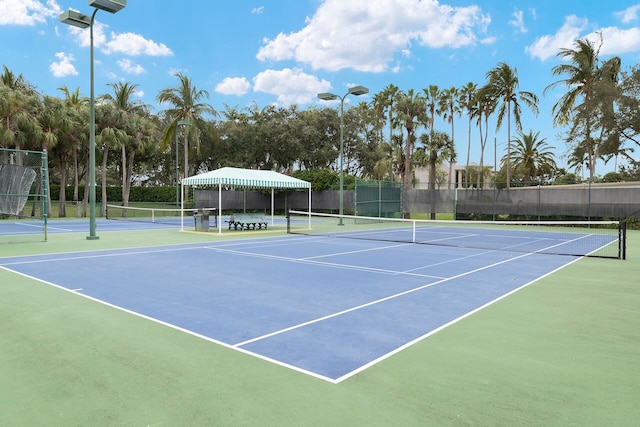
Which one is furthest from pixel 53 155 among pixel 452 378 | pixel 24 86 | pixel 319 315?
pixel 452 378

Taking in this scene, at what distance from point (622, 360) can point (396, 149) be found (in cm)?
4008

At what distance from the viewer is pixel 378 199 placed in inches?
1174

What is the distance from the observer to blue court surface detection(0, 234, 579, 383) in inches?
198

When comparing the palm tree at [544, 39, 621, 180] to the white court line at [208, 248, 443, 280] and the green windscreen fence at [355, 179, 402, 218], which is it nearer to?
the green windscreen fence at [355, 179, 402, 218]

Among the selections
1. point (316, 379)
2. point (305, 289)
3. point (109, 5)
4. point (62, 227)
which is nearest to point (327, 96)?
point (109, 5)

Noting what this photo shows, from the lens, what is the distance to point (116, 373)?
4125 millimetres

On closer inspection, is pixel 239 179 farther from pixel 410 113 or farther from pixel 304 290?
pixel 410 113

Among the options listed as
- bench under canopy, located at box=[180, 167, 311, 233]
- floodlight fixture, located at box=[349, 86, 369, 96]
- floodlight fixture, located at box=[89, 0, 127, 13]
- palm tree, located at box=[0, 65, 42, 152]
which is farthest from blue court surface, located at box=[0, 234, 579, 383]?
palm tree, located at box=[0, 65, 42, 152]

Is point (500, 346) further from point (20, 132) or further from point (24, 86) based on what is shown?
point (24, 86)

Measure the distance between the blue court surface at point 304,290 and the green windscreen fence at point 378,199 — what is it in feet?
46.6

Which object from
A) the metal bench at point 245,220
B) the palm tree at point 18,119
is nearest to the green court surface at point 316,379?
the metal bench at point 245,220

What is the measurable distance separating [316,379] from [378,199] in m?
26.2

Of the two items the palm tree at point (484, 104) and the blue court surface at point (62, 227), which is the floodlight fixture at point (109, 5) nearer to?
the blue court surface at point (62, 227)

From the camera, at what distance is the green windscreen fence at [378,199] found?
2841 cm
